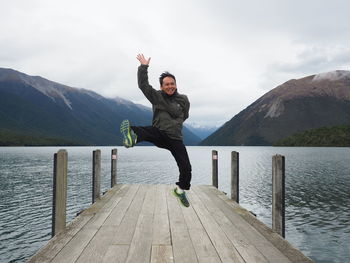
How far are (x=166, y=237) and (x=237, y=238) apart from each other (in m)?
1.40

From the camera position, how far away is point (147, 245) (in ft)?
19.2

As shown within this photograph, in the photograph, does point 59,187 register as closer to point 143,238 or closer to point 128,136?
point 128,136

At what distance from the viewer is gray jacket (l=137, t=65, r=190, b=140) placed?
6309 mm

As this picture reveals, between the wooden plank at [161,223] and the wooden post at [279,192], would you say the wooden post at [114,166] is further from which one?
the wooden post at [279,192]

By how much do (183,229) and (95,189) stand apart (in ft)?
21.2

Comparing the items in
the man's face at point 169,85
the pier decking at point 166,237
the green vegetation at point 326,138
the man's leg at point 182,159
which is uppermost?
the green vegetation at point 326,138

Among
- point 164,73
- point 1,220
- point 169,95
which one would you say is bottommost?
point 1,220

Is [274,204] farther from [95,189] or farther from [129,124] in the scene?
[95,189]

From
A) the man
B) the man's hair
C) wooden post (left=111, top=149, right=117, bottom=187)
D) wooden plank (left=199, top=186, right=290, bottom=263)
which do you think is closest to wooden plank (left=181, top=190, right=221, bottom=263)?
wooden plank (left=199, top=186, right=290, bottom=263)

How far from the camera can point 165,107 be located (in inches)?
254

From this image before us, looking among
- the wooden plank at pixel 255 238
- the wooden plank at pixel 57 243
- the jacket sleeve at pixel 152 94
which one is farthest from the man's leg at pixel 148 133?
the wooden plank at pixel 255 238

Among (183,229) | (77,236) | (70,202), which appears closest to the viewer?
(77,236)

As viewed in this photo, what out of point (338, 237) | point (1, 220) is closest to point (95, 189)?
point (1, 220)

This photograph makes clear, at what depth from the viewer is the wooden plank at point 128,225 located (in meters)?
6.23
